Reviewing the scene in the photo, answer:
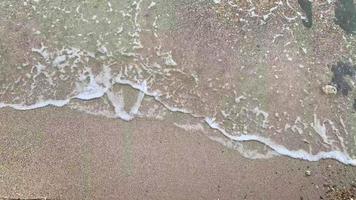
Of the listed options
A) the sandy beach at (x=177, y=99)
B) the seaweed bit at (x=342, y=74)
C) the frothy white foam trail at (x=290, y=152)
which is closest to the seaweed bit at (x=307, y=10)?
the sandy beach at (x=177, y=99)

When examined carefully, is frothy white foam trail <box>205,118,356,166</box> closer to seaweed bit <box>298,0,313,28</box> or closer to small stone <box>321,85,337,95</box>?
small stone <box>321,85,337,95</box>

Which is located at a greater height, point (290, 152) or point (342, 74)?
point (342, 74)

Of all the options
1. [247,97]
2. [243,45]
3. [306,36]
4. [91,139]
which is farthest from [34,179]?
[306,36]

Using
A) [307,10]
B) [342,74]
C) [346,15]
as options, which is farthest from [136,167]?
[346,15]

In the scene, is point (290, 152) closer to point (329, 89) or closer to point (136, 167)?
point (329, 89)

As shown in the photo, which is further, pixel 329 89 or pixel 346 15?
pixel 346 15

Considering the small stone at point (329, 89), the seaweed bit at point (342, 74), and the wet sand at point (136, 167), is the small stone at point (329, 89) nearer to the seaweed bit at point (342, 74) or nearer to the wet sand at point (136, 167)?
the seaweed bit at point (342, 74)

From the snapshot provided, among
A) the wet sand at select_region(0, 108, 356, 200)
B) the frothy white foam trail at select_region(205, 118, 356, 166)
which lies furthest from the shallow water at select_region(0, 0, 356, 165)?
the wet sand at select_region(0, 108, 356, 200)
